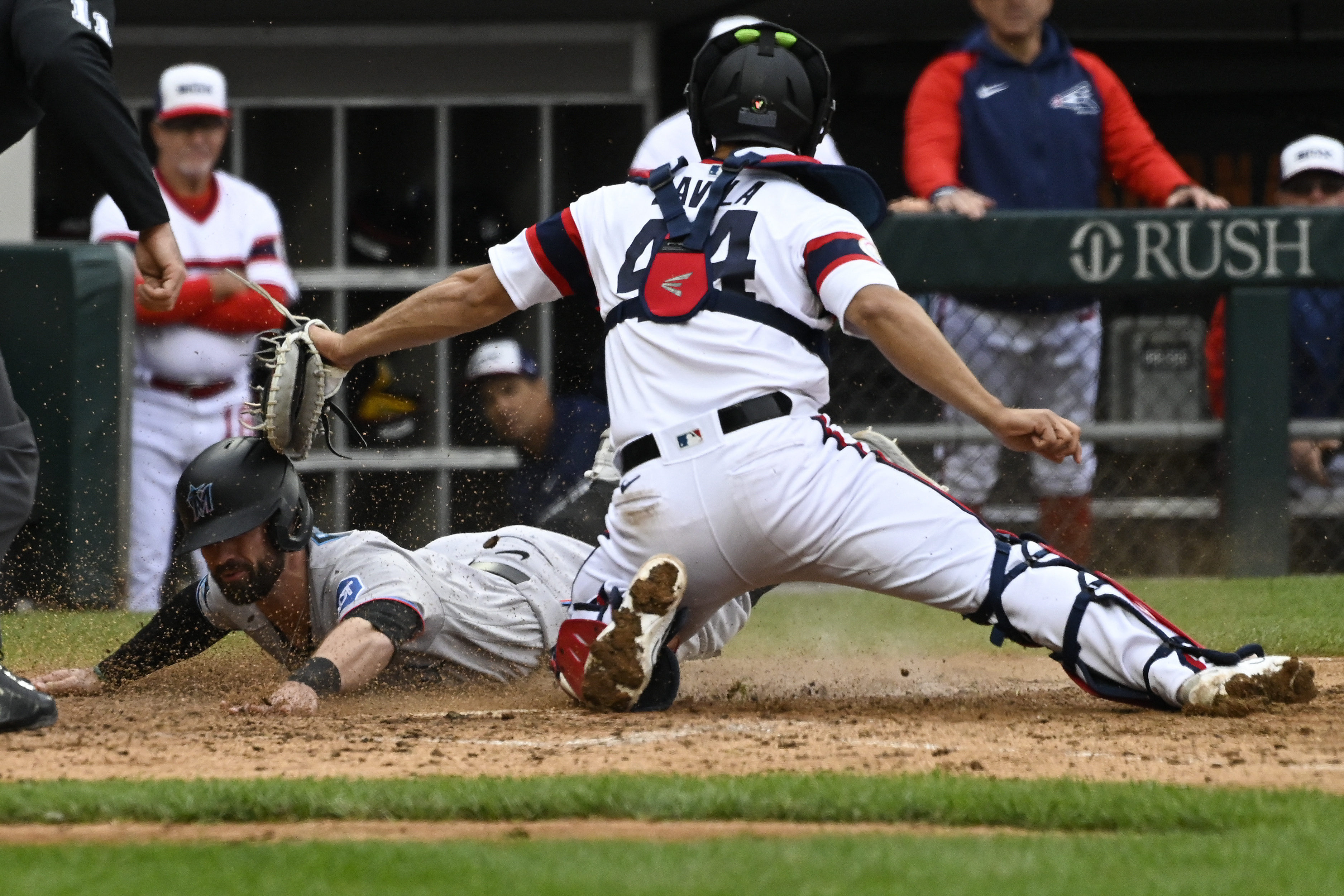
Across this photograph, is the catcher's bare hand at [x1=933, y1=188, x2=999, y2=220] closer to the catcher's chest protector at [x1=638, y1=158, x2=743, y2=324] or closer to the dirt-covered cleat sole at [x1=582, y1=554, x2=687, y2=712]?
the catcher's chest protector at [x1=638, y1=158, x2=743, y2=324]

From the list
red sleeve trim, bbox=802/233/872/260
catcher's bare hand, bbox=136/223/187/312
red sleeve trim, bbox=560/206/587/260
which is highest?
red sleeve trim, bbox=560/206/587/260

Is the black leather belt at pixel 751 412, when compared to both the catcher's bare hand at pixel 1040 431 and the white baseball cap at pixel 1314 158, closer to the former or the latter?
the catcher's bare hand at pixel 1040 431

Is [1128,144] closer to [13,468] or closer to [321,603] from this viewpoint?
[321,603]

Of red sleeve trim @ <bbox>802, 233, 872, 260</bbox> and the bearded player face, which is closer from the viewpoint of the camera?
red sleeve trim @ <bbox>802, 233, 872, 260</bbox>

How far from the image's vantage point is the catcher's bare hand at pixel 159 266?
4.05 m

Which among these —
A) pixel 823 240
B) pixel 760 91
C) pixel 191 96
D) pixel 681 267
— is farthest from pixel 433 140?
pixel 823 240

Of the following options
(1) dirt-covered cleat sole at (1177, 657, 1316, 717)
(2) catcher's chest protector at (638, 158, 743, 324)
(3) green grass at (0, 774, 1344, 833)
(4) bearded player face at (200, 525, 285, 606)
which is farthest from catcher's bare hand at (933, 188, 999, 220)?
(3) green grass at (0, 774, 1344, 833)

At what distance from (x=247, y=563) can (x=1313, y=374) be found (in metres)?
4.40

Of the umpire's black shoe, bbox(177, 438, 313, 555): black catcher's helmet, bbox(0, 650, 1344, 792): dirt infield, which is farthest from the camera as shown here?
bbox(177, 438, 313, 555): black catcher's helmet

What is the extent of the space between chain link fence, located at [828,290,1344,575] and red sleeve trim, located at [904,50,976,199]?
1.59ft

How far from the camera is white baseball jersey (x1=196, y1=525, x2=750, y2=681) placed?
15.3 ft

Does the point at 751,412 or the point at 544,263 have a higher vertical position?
the point at 544,263

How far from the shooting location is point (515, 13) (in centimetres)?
990

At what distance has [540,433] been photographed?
686cm
